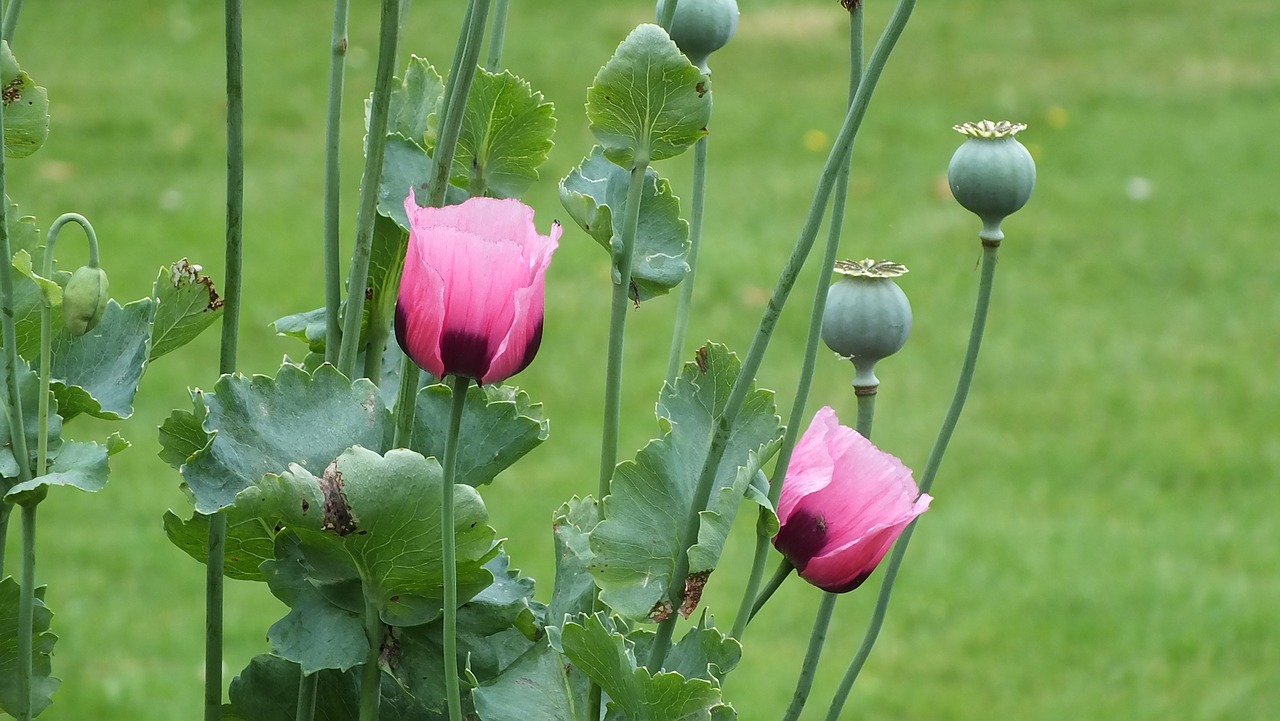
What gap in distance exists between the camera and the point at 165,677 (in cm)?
200

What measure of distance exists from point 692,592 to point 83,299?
0.21 m

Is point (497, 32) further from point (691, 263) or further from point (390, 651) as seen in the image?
point (390, 651)

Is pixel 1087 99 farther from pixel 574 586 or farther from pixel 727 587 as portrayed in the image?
pixel 574 586

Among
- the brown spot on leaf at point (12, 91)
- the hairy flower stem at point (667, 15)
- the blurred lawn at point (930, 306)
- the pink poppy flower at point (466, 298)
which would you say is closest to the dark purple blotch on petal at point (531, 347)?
the pink poppy flower at point (466, 298)

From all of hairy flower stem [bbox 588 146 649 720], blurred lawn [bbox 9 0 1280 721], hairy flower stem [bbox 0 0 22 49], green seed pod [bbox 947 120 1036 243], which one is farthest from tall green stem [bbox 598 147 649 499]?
blurred lawn [bbox 9 0 1280 721]

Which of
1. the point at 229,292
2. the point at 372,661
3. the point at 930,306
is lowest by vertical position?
the point at 930,306

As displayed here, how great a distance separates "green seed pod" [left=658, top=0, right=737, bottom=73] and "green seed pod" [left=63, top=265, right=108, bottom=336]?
208 mm

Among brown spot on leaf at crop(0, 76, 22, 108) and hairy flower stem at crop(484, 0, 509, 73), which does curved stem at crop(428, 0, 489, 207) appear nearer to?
hairy flower stem at crop(484, 0, 509, 73)

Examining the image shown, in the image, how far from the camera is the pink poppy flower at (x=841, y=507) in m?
0.48

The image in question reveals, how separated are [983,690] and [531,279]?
5.49 ft

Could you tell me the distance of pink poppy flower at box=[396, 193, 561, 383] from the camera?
0.44 meters

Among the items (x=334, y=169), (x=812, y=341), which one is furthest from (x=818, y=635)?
(x=334, y=169)

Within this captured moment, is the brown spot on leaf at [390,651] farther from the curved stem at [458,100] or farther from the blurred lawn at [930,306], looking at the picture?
the blurred lawn at [930,306]

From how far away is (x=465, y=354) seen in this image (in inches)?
17.5
